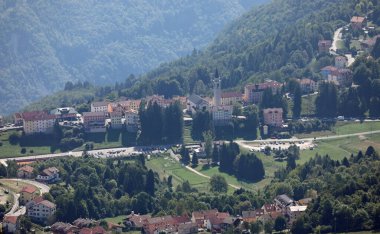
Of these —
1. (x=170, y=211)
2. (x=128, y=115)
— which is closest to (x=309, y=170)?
(x=170, y=211)

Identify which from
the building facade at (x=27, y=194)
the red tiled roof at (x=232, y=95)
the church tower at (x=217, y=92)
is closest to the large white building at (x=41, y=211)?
the building facade at (x=27, y=194)

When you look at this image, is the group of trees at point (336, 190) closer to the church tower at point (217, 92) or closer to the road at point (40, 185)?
the road at point (40, 185)

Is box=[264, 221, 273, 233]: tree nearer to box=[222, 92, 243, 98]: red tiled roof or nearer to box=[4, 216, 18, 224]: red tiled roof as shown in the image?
box=[4, 216, 18, 224]: red tiled roof

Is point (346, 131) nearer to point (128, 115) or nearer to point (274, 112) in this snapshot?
point (274, 112)

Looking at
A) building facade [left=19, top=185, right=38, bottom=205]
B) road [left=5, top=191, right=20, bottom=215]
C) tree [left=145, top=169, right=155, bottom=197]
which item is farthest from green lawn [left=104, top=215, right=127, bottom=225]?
tree [left=145, top=169, right=155, bottom=197]

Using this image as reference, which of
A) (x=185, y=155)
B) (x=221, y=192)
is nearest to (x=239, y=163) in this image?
(x=185, y=155)
